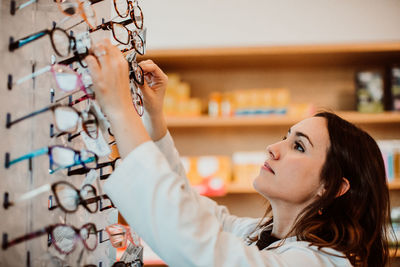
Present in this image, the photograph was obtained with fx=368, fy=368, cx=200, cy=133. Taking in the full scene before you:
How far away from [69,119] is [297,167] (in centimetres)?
74

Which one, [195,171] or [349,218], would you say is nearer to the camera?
[349,218]

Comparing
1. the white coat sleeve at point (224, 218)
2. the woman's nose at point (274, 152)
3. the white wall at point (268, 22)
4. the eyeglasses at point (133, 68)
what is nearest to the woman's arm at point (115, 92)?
the eyeglasses at point (133, 68)

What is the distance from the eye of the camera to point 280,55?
8.59 ft

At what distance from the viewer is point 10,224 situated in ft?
1.96

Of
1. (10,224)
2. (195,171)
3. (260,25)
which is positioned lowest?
(195,171)

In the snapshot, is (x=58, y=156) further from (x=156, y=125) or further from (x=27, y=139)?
(x=156, y=125)

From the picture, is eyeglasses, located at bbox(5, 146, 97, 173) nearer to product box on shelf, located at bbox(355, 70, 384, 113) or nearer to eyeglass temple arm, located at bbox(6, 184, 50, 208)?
eyeglass temple arm, located at bbox(6, 184, 50, 208)

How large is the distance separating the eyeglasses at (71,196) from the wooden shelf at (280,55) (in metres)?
1.98

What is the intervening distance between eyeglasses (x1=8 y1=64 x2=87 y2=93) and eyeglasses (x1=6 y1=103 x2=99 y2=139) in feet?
0.12

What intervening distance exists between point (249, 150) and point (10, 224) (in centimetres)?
244

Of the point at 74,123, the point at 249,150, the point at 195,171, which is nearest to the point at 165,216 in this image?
the point at 74,123

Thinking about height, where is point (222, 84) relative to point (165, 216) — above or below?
above

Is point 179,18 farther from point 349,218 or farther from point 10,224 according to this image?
point 10,224

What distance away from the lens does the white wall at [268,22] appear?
9.41ft
